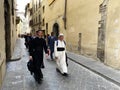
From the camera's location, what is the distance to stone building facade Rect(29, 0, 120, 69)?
9527mm

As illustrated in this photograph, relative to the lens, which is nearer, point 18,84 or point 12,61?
point 18,84

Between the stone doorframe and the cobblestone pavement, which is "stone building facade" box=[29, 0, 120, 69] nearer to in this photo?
the stone doorframe

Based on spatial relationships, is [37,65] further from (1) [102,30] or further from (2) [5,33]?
(1) [102,30]

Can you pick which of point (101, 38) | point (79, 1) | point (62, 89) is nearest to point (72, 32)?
point (79, 1)

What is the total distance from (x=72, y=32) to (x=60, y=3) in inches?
183

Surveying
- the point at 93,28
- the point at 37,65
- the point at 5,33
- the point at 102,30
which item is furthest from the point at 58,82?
the point at 93,28

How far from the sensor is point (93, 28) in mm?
12297

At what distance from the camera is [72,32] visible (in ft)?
55.4

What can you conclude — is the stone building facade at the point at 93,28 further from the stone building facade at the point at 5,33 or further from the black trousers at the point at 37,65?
the stone building facade at the point at 5,33

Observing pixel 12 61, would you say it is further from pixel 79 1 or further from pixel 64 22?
pixel 64 22

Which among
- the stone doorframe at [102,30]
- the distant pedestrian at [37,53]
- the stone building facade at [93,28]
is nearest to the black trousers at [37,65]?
the distant pedestrian at [37,53]

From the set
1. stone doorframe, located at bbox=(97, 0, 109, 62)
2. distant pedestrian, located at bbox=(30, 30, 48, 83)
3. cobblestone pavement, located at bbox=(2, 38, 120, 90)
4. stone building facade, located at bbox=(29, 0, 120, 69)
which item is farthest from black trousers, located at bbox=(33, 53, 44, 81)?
stone doorframe, located at bbox=(97, 0, 109, 62)

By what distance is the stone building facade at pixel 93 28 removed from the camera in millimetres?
9527

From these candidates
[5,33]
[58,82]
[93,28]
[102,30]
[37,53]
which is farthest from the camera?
[93,28]
